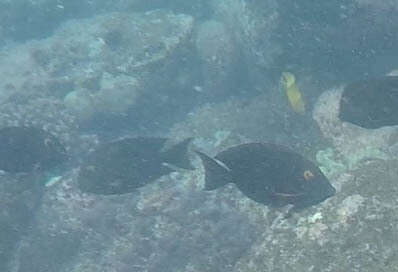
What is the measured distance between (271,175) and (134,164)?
1521 mm

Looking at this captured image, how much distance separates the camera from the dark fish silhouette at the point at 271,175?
407cm

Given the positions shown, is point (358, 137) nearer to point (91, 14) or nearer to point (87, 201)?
point (87, 201)

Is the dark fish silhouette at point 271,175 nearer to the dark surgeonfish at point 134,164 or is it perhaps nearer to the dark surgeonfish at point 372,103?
the dark surgeonfish at point 134,164

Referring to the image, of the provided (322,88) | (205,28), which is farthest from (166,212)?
(205,28)

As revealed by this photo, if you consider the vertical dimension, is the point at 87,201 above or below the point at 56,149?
below

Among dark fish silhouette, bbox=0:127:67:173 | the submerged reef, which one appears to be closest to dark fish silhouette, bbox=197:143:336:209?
dark fish silhouette, bbox=0:127:67:173

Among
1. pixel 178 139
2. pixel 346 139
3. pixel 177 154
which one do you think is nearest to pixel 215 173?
pixel 177 154

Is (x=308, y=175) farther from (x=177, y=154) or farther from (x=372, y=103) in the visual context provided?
(x=177, y=154)

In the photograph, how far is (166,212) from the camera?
6.74 meters

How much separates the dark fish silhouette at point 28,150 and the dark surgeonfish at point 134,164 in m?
0.70

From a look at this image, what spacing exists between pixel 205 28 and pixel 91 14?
6.80 metres

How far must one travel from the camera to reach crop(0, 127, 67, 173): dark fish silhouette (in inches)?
212

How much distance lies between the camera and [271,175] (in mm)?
4145

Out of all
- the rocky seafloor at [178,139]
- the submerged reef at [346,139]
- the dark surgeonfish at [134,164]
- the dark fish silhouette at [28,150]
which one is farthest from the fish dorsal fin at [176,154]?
the submerged reef at [346,139]
